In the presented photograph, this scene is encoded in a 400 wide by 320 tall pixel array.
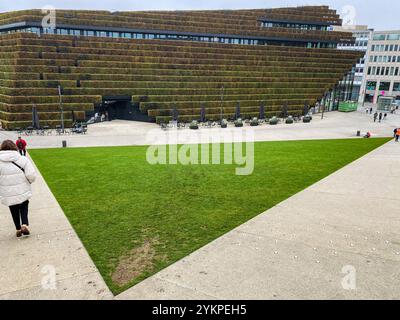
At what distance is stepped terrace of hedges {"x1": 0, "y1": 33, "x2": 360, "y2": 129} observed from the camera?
109ft

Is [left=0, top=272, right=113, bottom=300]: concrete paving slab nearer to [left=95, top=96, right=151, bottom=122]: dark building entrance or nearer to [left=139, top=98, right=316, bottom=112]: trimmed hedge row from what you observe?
[left=139, top=98, right=316, bottom=112]: trimmed hedge row

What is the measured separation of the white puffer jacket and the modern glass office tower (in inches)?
975

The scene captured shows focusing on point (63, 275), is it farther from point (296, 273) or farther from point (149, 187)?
point (149, 187)

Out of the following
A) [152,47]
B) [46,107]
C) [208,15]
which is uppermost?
[208,15]

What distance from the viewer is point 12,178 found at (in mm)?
6668

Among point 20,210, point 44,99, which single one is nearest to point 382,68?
point 44,99

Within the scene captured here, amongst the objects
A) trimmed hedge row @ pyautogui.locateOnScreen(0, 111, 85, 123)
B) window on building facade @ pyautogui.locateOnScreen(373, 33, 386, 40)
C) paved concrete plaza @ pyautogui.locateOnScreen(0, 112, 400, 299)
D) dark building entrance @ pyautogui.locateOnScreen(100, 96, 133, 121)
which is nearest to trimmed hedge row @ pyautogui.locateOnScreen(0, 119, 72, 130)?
trimmed hedge row @ pyautogui.locateOnScreen(0, 111, 85, 123)

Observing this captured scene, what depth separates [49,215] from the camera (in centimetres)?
872

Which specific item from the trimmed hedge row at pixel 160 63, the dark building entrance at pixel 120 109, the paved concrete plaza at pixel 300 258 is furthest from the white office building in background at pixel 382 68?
the paved concrete plaza at pixel 300 258

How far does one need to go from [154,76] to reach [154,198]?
32.7 meters

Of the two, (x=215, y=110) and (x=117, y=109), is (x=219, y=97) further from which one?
(x=117, y=109)

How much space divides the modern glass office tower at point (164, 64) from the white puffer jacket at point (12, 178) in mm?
24758

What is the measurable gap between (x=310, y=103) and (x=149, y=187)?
42166 mm

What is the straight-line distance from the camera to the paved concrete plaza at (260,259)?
5.42 metres
